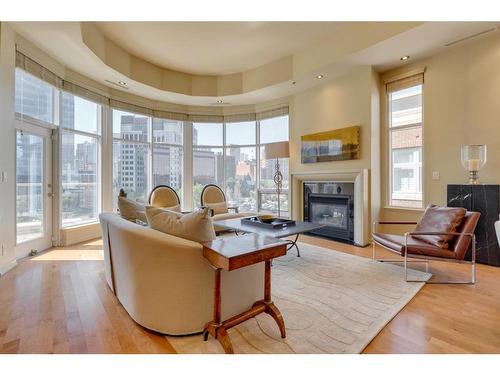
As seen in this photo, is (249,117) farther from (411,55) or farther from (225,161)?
(411,55)

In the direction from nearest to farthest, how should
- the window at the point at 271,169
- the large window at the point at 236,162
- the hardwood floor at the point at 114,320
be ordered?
the hardwood floor at the point at 114,320 → the window at the point at 271,169 → the large window at the point at 236,162

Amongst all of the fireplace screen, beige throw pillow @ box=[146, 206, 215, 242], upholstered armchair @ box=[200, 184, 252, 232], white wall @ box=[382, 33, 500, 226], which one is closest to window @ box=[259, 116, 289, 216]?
the fireplace screen

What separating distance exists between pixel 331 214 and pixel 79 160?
15.3 ft

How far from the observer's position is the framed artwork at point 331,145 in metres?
4.32

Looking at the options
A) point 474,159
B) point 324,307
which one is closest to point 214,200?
point 324,307

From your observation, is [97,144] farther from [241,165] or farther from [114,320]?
[114,320]

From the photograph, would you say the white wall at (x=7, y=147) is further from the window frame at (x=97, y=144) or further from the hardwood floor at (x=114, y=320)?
the window frame at (x=97, y=144)

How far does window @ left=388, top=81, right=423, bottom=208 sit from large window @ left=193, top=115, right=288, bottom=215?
8.44 ft

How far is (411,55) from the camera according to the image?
380 cm

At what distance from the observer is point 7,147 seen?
3062 mm

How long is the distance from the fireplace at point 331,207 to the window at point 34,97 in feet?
15.0

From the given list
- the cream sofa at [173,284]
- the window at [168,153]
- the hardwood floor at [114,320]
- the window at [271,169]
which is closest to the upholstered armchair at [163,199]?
the window at [168,153]

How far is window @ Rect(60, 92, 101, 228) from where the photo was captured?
4.28 metres
